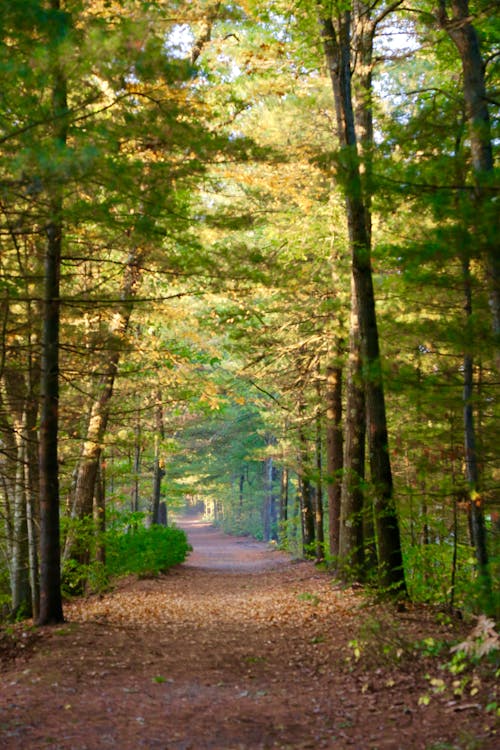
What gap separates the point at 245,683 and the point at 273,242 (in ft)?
29.8

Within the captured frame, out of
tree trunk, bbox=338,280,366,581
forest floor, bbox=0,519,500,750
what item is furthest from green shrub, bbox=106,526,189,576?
tree trunk, bbox=338,280,366,581

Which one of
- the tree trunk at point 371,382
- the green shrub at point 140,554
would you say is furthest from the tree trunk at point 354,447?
the green shrub at point 140,554

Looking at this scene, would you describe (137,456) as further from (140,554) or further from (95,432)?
(95,432)

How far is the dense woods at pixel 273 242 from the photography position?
5785 millimetres

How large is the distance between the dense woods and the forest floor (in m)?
0.91

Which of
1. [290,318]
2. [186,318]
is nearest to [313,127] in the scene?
[290,318]

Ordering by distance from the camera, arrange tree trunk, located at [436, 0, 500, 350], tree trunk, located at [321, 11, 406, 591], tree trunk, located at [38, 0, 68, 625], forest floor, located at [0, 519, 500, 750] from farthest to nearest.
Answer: tree trunk, located at [321, 11, 406, 591]
tree trunk, located at [38, 0, 68, 625]
tree trunk, located at [436, 0, 500, 350]
forest floor, located at [0, 519, 500, 750]

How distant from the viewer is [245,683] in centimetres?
659

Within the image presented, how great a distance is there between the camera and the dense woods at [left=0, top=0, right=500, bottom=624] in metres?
5.79

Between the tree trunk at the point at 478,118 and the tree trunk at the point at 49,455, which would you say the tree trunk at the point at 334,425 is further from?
the tree trunk at the point at 478,118

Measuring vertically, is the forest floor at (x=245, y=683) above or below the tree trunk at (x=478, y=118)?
below

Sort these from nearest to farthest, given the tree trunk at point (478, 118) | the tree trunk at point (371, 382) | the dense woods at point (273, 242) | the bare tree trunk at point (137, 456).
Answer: the tree trunk at point (478, 118), the dense woods at point (273, 242), the tree trunk at point (371, 382), the bare tree trunk at point (137, 456)

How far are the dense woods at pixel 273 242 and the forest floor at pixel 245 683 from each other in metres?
0.91

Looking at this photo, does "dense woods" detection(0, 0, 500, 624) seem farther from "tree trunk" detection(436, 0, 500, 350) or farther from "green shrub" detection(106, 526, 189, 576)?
"green shrub" detection(106, 526, 189, 576)
